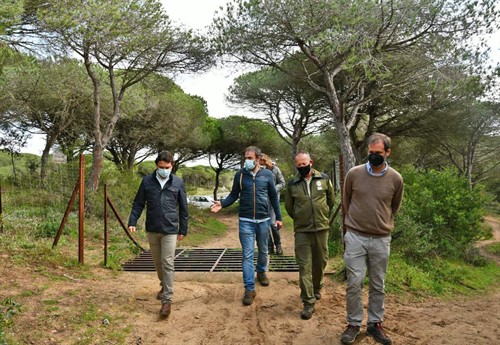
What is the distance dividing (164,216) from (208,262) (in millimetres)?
2673

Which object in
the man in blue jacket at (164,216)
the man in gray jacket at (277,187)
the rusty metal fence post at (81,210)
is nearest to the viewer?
the man in blue jacket at (164,216)

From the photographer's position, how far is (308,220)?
4.10m

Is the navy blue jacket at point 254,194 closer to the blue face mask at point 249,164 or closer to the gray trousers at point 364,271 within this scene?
the blue face mask at point 249,164

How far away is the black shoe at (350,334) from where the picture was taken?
3332mm

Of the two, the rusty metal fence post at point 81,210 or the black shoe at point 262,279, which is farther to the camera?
the rusty metal fence post at point 81,210

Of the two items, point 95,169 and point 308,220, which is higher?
point 95,169

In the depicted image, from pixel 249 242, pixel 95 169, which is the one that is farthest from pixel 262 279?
pixel 95 169

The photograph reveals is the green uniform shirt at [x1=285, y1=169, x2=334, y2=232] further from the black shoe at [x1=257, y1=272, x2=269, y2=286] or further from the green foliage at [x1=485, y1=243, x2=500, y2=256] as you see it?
the green foliage at [x1=485, y1=243, x2=500, y2=256]

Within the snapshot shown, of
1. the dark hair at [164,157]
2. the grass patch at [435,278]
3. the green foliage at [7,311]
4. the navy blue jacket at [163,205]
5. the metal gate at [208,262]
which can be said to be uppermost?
the dark hair at [164,157]

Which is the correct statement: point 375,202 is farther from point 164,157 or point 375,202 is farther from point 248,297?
point 164,157

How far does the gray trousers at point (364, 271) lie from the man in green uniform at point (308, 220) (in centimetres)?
64

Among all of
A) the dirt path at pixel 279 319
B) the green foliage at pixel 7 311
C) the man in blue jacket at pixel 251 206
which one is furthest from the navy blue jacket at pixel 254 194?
the green foliage at pixel 7 311

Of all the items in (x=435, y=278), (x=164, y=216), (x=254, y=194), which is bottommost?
(x=435, y=278)

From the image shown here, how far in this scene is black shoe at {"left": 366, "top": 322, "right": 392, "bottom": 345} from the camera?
3307mm
